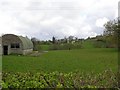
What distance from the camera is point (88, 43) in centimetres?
7056

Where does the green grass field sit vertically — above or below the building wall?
below

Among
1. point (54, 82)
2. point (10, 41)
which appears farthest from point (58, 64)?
point (10, 41)

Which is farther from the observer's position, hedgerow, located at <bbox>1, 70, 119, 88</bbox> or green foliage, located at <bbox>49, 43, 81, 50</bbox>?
green foliage, located at <bbox>49, 43, 81, 50</bbox>

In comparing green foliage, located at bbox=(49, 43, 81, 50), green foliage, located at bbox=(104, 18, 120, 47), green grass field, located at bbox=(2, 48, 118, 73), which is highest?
green foliage, located at bbox=(104, 18, 120, 47)

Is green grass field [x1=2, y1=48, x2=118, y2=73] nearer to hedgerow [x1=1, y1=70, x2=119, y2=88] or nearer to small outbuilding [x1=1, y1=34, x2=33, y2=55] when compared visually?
hedgerow [x1=1, y1=70, x2=119, y2=88]

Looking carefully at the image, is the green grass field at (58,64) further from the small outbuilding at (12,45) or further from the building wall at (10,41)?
the building wall at (10,41)

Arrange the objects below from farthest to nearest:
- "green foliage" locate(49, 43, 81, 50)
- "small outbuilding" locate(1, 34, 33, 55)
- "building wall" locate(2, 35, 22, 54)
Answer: "green foliage" locate(49, 43, 81, 50) < "building wall" locate(2, 35, 22, 54) < "small outbuilding" locate(1, 34, 33, 55)

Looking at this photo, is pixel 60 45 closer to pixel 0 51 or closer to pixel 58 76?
pixel 0 51

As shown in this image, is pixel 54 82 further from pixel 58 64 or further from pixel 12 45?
pixel 12 45

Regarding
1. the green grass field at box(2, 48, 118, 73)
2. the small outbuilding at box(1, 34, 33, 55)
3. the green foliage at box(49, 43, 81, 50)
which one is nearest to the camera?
the green grass field at box(2, 48, 118, 73)

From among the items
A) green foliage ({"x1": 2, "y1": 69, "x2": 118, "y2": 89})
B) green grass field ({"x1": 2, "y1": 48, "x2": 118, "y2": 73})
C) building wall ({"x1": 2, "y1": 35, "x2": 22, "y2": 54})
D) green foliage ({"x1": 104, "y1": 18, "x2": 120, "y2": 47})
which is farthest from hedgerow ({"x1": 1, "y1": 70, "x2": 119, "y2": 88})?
green foliage ({"x1": 104, "y1": 18, "x2": 120, "y2": 47})

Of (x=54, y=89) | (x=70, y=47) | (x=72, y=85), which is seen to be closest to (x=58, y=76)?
(x=72, y=85)

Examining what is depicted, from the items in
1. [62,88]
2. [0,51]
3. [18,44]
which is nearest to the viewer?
[62,88]

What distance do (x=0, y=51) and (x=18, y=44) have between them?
4813 mm
